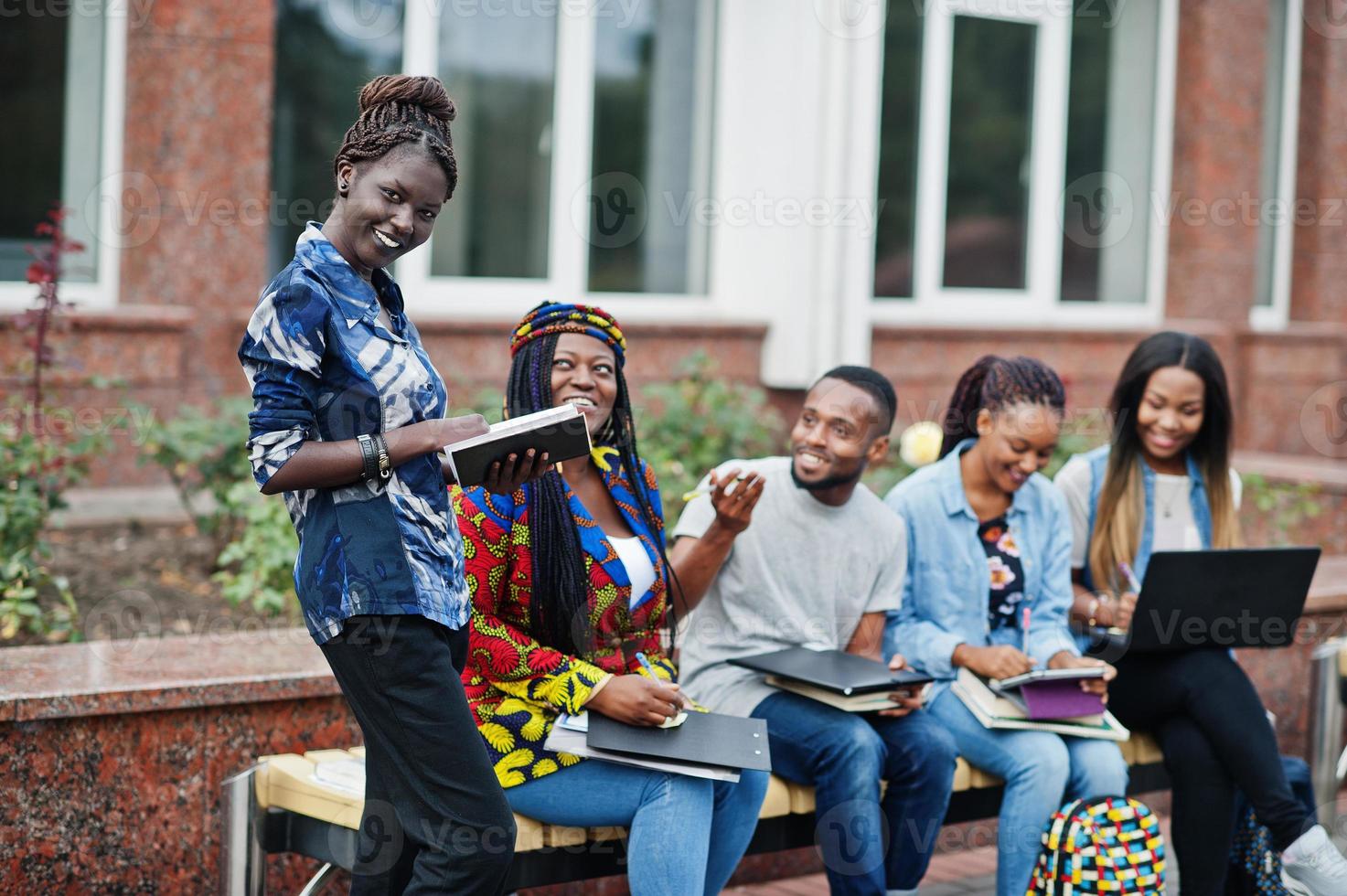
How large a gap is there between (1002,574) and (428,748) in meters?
2.22

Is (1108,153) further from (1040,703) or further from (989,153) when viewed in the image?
(1040,703)

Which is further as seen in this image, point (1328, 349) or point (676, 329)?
point (1328, 349)

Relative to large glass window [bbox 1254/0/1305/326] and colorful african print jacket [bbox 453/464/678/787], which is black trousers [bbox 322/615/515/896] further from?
large glass window [bbox 1254/0/1305/326]

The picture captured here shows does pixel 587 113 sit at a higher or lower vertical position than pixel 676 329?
higher

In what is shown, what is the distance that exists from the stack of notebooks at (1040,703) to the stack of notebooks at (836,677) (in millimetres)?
244

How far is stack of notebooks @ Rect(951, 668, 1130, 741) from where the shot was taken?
4219 millimetres

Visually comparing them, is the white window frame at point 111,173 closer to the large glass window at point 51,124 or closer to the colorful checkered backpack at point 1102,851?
the large glass window at point 51,124

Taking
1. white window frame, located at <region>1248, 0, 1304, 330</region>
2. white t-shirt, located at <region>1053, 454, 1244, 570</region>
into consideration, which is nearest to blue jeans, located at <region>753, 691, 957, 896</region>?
white t-shirt, located at <region>1053, 454, 1244, 570</region>

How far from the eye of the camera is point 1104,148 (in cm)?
1130

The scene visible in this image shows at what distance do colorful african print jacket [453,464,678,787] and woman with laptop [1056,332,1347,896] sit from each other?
1.77m

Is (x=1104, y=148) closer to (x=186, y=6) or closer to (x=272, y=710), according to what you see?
(x=186, y=6)

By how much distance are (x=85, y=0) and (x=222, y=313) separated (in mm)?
1581

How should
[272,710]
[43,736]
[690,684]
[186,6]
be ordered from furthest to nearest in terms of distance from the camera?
[186,6]
[690,684]
[272,710]
[43,736]

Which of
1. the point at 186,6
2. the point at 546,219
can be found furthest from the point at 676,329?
the point at 186,6
